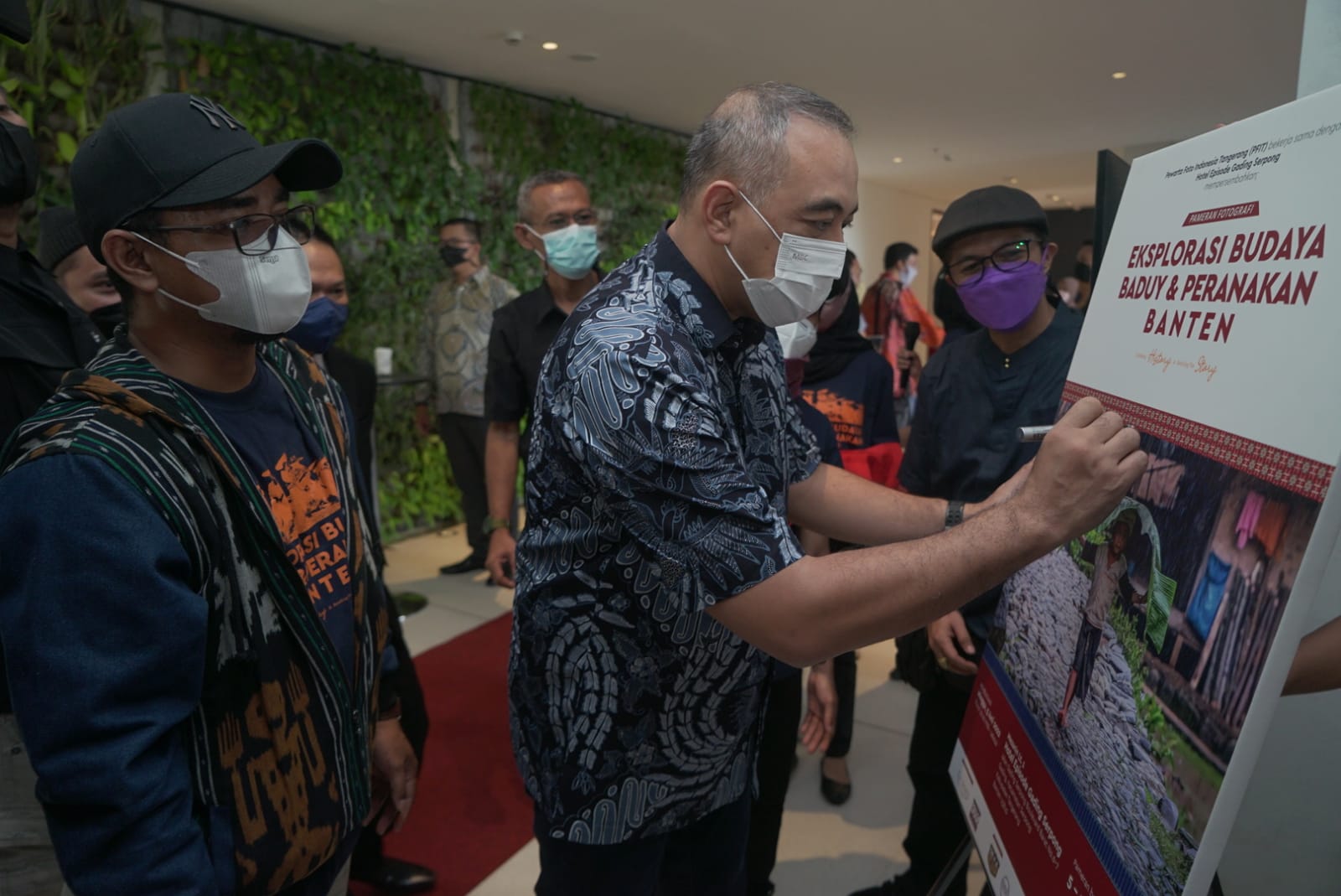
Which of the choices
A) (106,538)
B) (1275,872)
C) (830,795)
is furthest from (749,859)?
(106,538)

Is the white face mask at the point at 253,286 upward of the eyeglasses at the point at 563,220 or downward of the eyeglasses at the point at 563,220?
downward

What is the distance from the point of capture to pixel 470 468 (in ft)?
15.6

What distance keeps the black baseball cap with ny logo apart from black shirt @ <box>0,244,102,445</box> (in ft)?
1.92

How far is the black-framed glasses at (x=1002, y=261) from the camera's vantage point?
5.63 ft

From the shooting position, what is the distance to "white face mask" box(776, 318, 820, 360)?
6.68 ft

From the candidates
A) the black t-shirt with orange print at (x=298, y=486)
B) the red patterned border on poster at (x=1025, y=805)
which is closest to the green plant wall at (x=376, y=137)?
the black t-shirt with orange print at (x=298, y=486)

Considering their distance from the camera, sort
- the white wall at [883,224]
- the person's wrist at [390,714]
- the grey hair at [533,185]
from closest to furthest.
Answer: the person's wrist at [390,714] < the grey hair at [533,185] < the white wall at [883,224]

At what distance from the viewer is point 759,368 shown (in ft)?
4.25

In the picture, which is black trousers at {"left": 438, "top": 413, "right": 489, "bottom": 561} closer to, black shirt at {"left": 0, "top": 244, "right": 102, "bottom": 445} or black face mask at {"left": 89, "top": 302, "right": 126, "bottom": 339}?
black face mask at {"left": 89, "top": 302, "right": 126, "bottom": 339}

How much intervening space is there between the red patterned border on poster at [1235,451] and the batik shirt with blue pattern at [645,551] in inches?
16.5

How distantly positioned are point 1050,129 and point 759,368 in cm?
834

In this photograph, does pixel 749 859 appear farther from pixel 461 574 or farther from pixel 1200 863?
pixel 461 574

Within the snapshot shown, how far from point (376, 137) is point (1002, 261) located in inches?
169

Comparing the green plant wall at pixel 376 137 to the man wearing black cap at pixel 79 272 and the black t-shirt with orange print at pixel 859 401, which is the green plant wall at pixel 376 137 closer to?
the man wearing black cap at pixel 79 272
